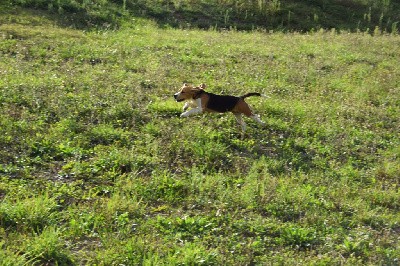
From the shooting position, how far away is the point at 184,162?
6562mm

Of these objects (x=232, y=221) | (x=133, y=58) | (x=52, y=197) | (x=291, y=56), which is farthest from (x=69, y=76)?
(x=291, y=56)

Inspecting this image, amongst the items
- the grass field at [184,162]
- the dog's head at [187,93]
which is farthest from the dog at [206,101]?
the grass field at [184,162]

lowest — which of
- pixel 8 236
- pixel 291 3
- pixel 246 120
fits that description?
pixel 8 236

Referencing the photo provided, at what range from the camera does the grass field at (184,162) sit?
482cm

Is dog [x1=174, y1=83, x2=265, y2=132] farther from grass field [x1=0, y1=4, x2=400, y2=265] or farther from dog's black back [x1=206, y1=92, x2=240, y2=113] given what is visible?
grass field [x1=0, y1=4, x2=400, y2=265]

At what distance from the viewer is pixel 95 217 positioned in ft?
16.5

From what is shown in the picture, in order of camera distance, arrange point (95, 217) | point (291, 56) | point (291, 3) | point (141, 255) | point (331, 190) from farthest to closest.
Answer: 1. point (291, 3)
2. point (291, 56)
3. point (331, 190)
4. point (95, 217)
5. point (141, 255)

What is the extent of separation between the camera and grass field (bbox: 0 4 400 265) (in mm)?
4824

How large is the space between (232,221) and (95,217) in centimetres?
132

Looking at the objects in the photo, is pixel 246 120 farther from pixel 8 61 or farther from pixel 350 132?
A: pixel 8 61

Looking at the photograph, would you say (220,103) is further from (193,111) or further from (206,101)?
(193,111)

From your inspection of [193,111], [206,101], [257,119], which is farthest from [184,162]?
[257,119]

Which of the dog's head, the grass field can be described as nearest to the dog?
the dog's head

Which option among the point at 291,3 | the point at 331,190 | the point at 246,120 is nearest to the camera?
the point at 331,190
